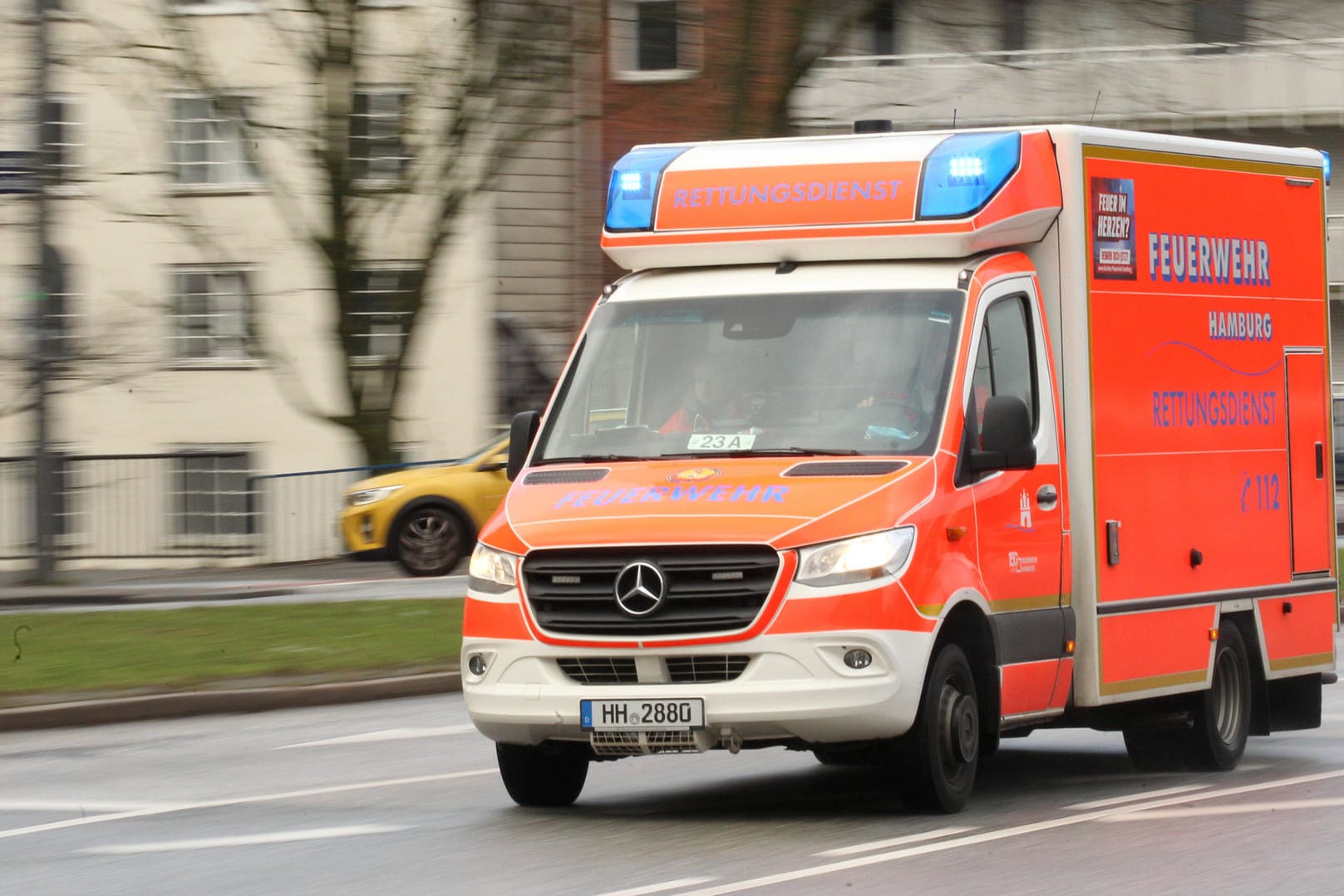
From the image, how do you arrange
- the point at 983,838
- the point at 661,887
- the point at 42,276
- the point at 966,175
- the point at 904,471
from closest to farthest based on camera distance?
the point at 661,887 < the point at 983,838 < the point at 904,471 < the point at 966,175 < the point at 42,276

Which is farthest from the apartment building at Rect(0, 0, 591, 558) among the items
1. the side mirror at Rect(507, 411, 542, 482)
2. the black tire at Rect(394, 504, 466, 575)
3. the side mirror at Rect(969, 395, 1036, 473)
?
the side mirror at Rect(969, 395, 1036, 473)

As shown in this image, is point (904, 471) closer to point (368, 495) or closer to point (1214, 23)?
point (1214, 23)

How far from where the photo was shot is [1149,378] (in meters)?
10.9

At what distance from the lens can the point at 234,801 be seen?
10.7 m

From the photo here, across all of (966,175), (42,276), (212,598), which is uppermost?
(42,276)

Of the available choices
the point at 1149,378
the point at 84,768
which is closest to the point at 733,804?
the point at 1149,378

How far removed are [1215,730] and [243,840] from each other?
4690 mm

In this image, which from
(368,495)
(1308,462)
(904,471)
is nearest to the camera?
(904,471)

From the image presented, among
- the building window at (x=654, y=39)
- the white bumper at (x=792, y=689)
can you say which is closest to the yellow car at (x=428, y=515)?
the building window at (x=654, y=39)

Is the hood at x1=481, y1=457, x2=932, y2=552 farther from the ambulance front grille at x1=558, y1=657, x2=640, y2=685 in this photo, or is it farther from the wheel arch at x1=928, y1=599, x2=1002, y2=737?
the wheel arch at x1=928, y1=599, x2=1002, y2=737

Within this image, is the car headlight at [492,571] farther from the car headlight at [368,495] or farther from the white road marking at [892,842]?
the car headlight at [368,495]

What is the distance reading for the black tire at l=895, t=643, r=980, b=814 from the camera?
30.5 ft

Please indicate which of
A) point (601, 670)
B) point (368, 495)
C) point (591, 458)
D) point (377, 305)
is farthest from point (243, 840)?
point (377, 305)

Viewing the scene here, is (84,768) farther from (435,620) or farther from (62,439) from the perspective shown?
(62,439)
